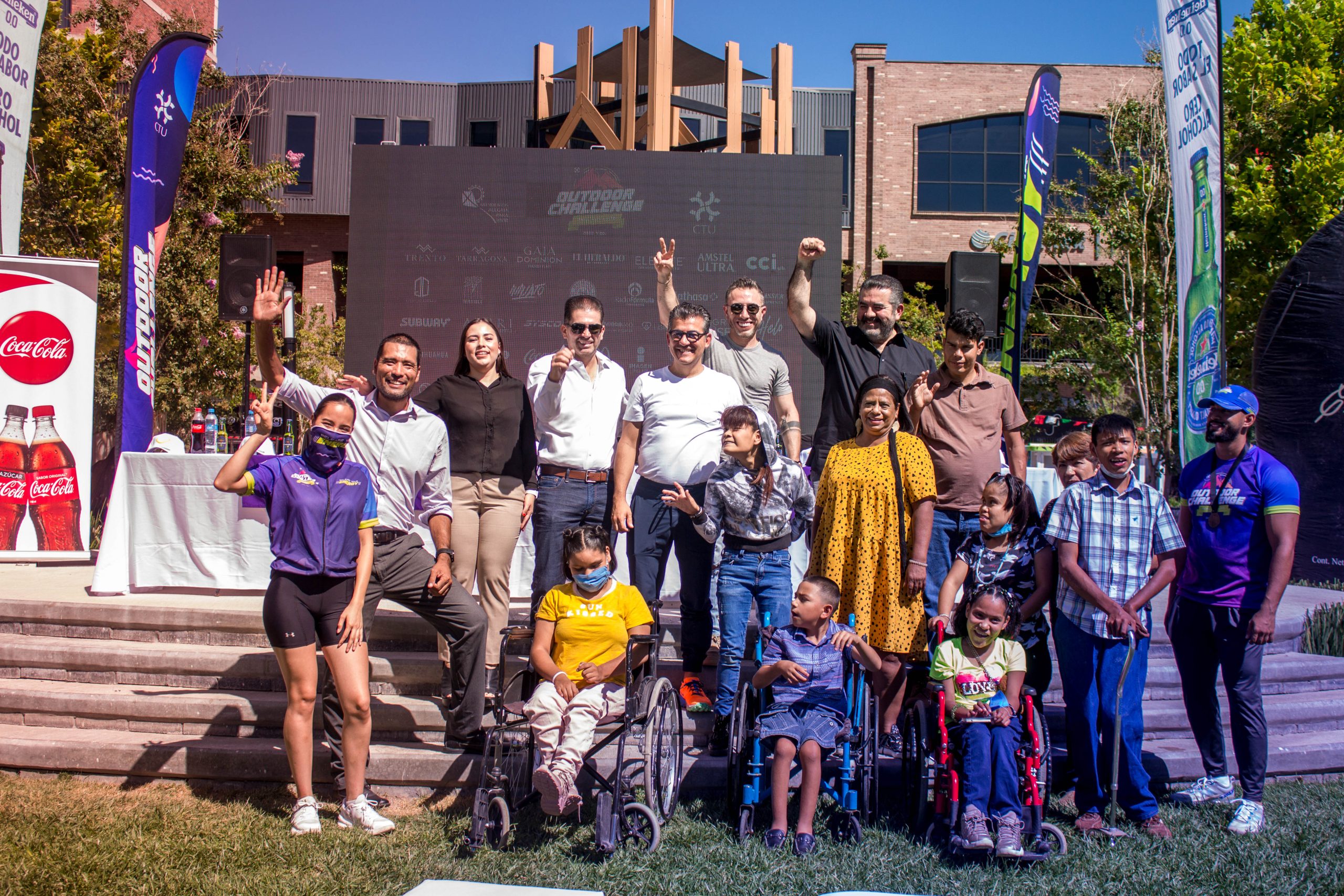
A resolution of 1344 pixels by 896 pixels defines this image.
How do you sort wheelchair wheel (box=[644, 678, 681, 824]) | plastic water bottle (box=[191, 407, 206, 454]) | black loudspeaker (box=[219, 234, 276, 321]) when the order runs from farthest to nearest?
1. plastic water bottle (box=[191, 407, 206, 454])
2. black loudspeaker (box=[219, 234, 276, 321])
3. wheelchair wheel (box=[644, 678, 681, 824])

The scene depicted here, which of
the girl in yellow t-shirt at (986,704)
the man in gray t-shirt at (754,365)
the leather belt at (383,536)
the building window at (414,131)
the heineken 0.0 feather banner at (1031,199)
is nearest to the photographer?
the girl in yellow t-shirt at (986,704)

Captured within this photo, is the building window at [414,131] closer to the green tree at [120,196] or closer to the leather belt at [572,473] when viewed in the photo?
the green tree at [120,196]

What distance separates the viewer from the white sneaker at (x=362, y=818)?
363cm

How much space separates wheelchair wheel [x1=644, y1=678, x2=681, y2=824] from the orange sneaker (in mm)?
453

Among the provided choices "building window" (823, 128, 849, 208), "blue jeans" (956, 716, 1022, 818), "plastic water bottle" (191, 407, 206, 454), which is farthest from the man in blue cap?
"building window" (823, 128, 849, 208)

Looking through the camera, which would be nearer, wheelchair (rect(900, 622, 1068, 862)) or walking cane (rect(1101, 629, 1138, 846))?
wheelchair (rect(900, 622, 1068, 862))

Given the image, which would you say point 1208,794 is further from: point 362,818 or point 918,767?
point 362,818

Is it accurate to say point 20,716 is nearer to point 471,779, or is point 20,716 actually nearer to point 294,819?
point 294,819

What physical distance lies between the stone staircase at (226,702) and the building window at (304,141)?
21.4 metres

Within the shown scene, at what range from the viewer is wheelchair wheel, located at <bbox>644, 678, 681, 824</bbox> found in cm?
356

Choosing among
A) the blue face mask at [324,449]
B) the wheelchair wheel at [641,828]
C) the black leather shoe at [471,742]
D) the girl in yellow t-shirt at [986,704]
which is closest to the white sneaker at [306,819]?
the black leather shoe at [471,742]

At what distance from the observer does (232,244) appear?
28.1ft

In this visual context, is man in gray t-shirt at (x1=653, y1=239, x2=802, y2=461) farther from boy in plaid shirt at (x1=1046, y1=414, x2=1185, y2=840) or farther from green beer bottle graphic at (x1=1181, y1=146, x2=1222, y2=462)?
green beer bottle graphic at (x1=1181, y1=146, x2=1222, y2=462)

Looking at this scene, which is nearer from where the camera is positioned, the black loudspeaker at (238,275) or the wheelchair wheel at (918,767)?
the wheelchair wheel at (918,767)
